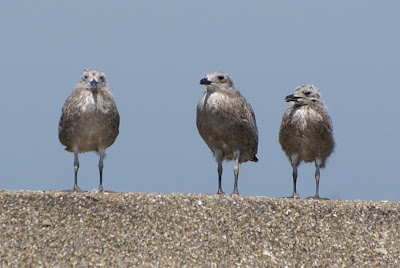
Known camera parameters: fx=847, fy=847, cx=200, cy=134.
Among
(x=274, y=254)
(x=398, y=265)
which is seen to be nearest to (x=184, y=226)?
(x=274, y=254)

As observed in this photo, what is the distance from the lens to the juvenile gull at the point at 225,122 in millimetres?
9578

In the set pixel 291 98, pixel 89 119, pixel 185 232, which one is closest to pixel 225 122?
pixel 291 98

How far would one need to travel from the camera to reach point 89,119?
9.18 meters

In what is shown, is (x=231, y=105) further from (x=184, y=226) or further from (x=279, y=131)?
(x=184, y=226)

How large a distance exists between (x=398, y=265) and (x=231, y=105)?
2.62 metres

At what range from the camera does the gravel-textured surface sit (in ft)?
25.9

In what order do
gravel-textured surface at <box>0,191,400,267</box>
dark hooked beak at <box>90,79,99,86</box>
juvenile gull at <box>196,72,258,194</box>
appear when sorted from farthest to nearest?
juvenile gull at <box>196,72,258,194</box>, dark hooked beak at <box>90,79,99,86</box>, gravel-textured surface at <box>0,191,400,267</box>

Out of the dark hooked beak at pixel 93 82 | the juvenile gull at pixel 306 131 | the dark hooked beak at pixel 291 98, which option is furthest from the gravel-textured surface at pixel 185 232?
the dark hooked beak at pixel 291 98

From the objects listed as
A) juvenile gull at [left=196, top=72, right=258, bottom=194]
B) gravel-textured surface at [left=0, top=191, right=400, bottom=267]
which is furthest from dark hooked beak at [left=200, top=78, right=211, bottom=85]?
gravel-textured surface at [left=0, top=191, right=400, bottom=267]

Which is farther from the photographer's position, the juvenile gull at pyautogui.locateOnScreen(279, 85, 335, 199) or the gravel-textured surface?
the juvenile gull at pyautogui.locateOnScreen(279, 85, 335, 199)

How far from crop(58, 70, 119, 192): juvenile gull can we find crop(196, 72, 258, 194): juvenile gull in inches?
40.8

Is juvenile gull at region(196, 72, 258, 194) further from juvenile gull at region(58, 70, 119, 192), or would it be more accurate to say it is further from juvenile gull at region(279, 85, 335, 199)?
juvenile gull at region(58, 70, 119, 192)

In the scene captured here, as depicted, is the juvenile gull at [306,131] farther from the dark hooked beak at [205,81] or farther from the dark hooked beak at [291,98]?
the dark hooked beak at [205,81]

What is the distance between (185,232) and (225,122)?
6.00ft
